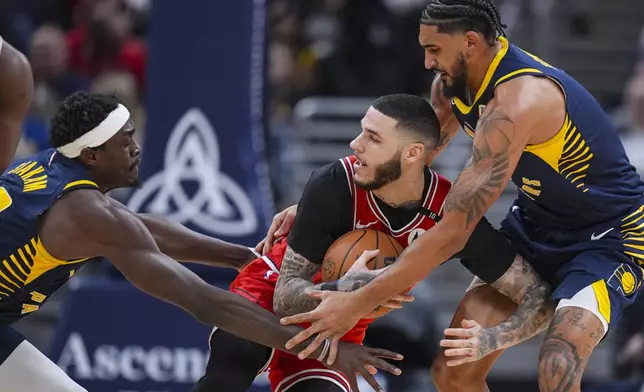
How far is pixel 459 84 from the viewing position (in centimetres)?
528

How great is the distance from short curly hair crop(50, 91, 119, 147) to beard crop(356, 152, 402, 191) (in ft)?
3.69

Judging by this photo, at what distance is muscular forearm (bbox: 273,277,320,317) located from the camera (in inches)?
204

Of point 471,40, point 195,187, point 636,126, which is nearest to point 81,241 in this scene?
point 471,40

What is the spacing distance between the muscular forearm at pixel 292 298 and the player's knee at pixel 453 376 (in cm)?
78

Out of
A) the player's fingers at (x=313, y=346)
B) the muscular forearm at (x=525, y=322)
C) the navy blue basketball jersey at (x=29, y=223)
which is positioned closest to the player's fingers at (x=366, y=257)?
the player's fingers at (x=313, y=346)

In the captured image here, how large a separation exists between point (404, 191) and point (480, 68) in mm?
607

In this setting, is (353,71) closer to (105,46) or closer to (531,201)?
(105,46)

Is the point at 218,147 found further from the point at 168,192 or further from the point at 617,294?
the point at 617,294

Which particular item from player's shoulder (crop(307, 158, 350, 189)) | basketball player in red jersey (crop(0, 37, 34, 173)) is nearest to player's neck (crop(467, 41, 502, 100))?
player's shoulder (crop(307, 158, 350, 189))

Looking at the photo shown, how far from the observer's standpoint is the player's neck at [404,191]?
17.5ft

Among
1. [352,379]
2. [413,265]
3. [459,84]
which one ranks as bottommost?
[352,379]

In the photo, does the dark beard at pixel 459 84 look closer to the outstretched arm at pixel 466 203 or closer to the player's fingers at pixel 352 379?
the outstretched arm at pixel 466 203

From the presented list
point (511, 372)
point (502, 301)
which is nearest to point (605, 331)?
point (502, 301)

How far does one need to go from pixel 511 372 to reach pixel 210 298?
16.0 ft
